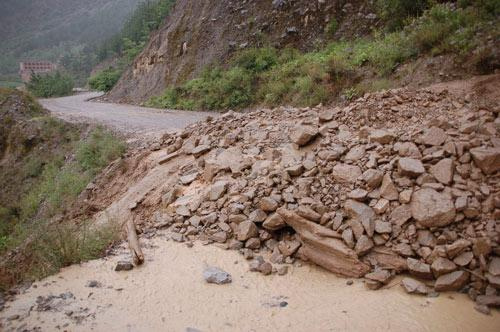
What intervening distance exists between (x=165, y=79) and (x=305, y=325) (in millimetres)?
18980

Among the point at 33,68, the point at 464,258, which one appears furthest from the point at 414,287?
the point at 33,68

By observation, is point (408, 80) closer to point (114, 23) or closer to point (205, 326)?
point (205, 326)

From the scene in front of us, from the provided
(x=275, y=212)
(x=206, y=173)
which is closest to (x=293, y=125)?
(x=206, y=173)

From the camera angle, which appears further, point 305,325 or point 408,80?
point 408,80

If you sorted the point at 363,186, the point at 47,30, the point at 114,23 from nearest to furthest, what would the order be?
1. the point at 363,186
2. the point at 114,23
3. the point at 47,30

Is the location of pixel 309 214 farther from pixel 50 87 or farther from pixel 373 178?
pixel 50 87

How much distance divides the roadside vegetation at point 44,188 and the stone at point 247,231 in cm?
192

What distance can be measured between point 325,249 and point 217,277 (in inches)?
50.8

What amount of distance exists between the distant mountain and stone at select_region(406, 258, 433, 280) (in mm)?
111582

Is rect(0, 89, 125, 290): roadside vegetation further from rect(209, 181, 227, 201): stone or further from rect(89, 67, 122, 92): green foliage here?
rect(89, 67, 122, 92): green foliage

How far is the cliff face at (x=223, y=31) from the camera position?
1429 centimetres

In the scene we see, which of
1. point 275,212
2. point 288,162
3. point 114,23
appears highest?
point 114,23

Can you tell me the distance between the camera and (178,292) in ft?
13.4

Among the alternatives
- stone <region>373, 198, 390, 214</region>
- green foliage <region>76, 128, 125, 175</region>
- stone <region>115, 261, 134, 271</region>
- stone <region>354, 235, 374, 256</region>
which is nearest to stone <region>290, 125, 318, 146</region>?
stone <region>373, 198, 390, 214</region>
